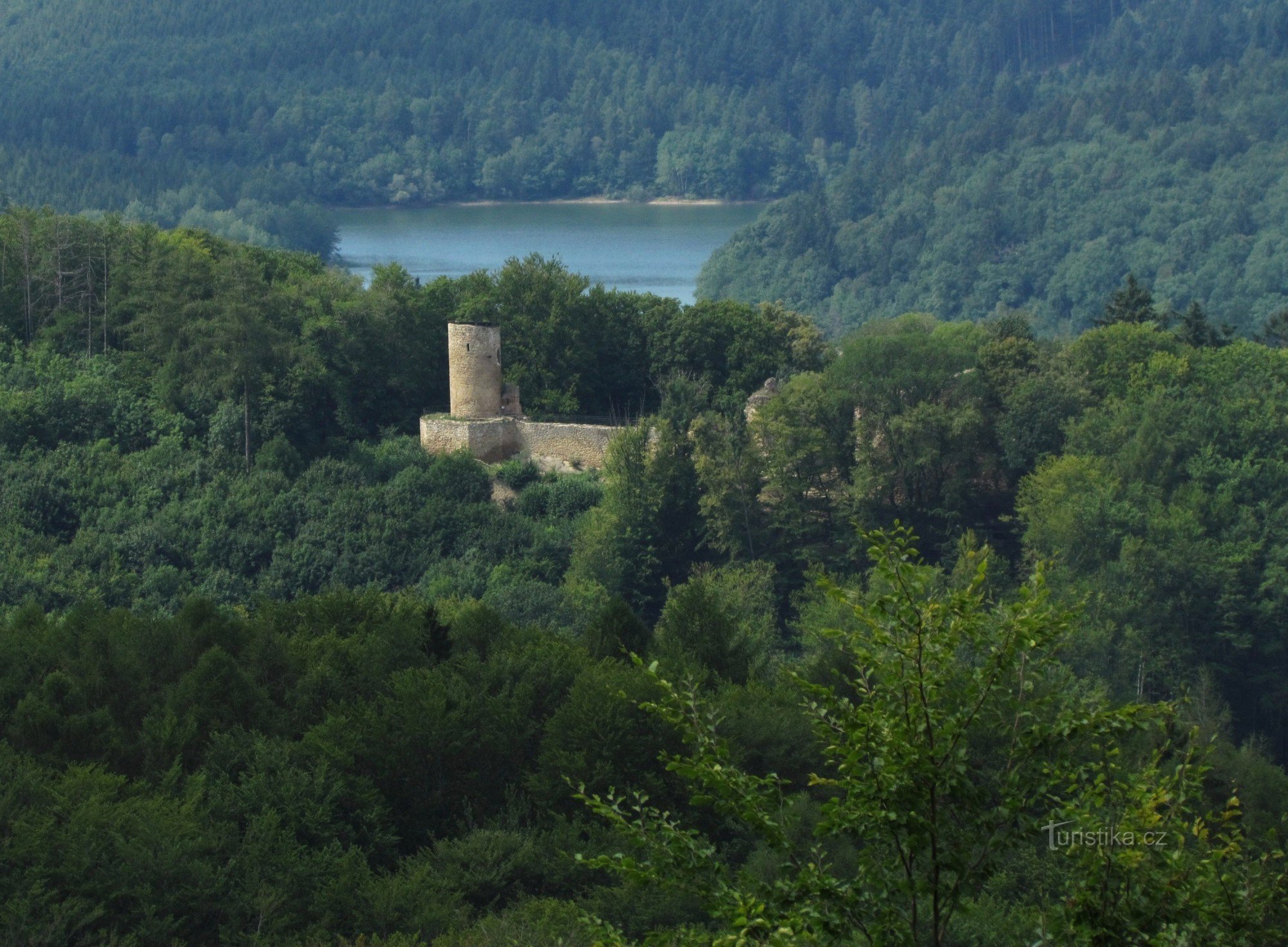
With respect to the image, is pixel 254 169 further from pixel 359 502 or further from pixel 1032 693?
pixel 1032 693

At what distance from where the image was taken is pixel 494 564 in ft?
94.0

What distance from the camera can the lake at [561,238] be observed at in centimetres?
7162

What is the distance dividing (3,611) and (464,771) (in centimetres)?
1207

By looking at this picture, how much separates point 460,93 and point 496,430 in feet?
302

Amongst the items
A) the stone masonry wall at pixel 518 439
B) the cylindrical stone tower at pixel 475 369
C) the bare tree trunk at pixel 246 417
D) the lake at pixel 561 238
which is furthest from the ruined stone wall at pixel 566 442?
the lake at pixel 561 238

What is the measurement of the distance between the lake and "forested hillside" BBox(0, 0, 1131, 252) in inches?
122

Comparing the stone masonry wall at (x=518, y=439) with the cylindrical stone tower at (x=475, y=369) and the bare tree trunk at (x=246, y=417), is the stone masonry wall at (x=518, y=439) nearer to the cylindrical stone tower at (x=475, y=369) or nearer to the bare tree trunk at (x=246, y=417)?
the cylindrical stone tower at (x=475, y=369)

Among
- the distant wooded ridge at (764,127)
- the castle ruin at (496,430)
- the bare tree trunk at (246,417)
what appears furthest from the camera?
the distant wooded ridge at (764,127)

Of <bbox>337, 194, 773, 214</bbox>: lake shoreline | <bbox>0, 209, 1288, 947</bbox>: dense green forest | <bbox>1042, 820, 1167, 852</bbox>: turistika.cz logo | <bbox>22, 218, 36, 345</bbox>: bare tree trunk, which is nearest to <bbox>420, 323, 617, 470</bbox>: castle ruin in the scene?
<bbox>0, 209, 1288, 947</bbox>: dense green forest

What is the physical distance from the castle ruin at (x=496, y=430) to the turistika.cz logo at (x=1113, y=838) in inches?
866

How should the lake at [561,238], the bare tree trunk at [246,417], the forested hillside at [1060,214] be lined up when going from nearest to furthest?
the bare tree trunk at [246,417] < the lake at [561,238] < the forested hillside at [1060,214]

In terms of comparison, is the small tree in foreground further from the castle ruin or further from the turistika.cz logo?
the castle ruin

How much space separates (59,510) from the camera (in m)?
29.5

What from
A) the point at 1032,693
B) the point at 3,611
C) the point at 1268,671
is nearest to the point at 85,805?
the point at 1032,693
